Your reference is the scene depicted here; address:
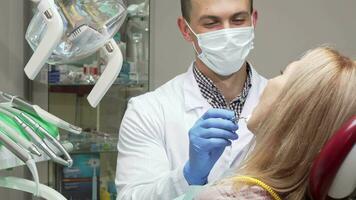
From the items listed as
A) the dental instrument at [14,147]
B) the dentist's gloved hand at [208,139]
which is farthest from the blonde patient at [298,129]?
the dental instrument at [14,147]

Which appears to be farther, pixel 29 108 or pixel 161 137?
pixel 161 137

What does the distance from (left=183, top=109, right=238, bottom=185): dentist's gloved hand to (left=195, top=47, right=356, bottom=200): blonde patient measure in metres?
0.24

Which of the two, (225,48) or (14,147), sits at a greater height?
(225,48)

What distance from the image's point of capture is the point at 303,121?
0.86 metres

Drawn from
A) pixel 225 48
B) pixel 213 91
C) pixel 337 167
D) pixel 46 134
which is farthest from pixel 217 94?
pixel 337 167

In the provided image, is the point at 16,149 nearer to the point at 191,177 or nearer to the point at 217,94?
the point at 191,177

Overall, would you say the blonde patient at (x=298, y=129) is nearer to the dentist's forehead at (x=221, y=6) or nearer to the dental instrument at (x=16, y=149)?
the dental instrument at (x=16, y=149)

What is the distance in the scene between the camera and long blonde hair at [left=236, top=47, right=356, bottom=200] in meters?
0.85

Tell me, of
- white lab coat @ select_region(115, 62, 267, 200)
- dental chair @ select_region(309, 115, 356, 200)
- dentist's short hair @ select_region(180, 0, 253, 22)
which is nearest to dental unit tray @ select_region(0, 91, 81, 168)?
white lab coat @ select_region(115, 62, 267, 200)

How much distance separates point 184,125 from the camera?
65.2 inches

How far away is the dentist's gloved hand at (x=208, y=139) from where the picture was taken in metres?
1.16

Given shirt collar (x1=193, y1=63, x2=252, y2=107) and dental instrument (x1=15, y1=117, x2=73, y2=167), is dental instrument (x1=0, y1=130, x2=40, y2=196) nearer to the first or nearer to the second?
dental instrument (x1=15, y1=117, x2=73, y2=167)

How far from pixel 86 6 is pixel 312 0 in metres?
1.66

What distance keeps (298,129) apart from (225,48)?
0.83 meters
